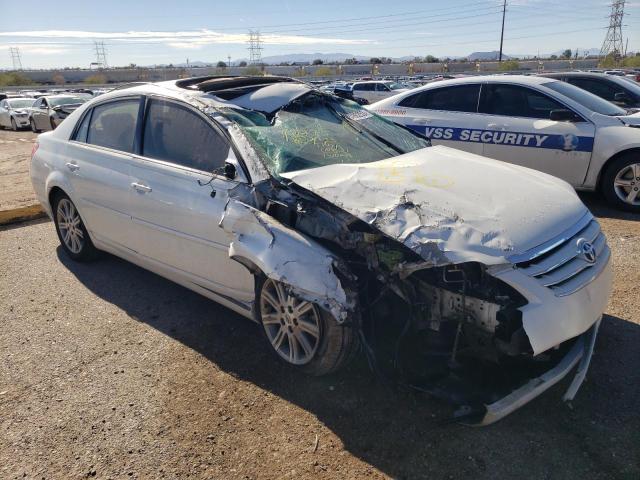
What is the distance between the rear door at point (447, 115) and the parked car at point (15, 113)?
59.2 feet

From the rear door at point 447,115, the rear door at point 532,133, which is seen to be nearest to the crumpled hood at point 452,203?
the rear door at point 532,133

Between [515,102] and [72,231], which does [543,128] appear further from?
[72,231]

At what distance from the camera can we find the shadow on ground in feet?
7.83

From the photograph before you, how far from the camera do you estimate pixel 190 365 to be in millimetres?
3312

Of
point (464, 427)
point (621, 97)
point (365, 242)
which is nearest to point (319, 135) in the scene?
point (365, 242)

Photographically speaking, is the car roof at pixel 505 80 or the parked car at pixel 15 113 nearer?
the car roof at pixel 505 80

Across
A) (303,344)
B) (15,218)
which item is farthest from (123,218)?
(15,218)

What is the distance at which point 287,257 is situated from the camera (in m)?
2.80

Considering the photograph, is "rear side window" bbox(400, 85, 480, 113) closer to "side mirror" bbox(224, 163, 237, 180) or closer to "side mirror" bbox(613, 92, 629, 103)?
"side mirror" bbox(613, 92, 629, 103)

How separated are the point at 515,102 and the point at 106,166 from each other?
512cm

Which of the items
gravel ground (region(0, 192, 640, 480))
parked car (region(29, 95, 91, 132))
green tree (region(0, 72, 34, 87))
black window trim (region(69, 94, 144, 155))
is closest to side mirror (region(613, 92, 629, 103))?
gravel ground (region(0, 192, 640, 480))

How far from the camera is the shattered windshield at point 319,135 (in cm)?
326

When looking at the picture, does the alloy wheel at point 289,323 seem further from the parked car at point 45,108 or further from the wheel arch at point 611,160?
the parked car at point 45,108

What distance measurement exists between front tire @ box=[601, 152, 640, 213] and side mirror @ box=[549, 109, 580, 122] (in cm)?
71
